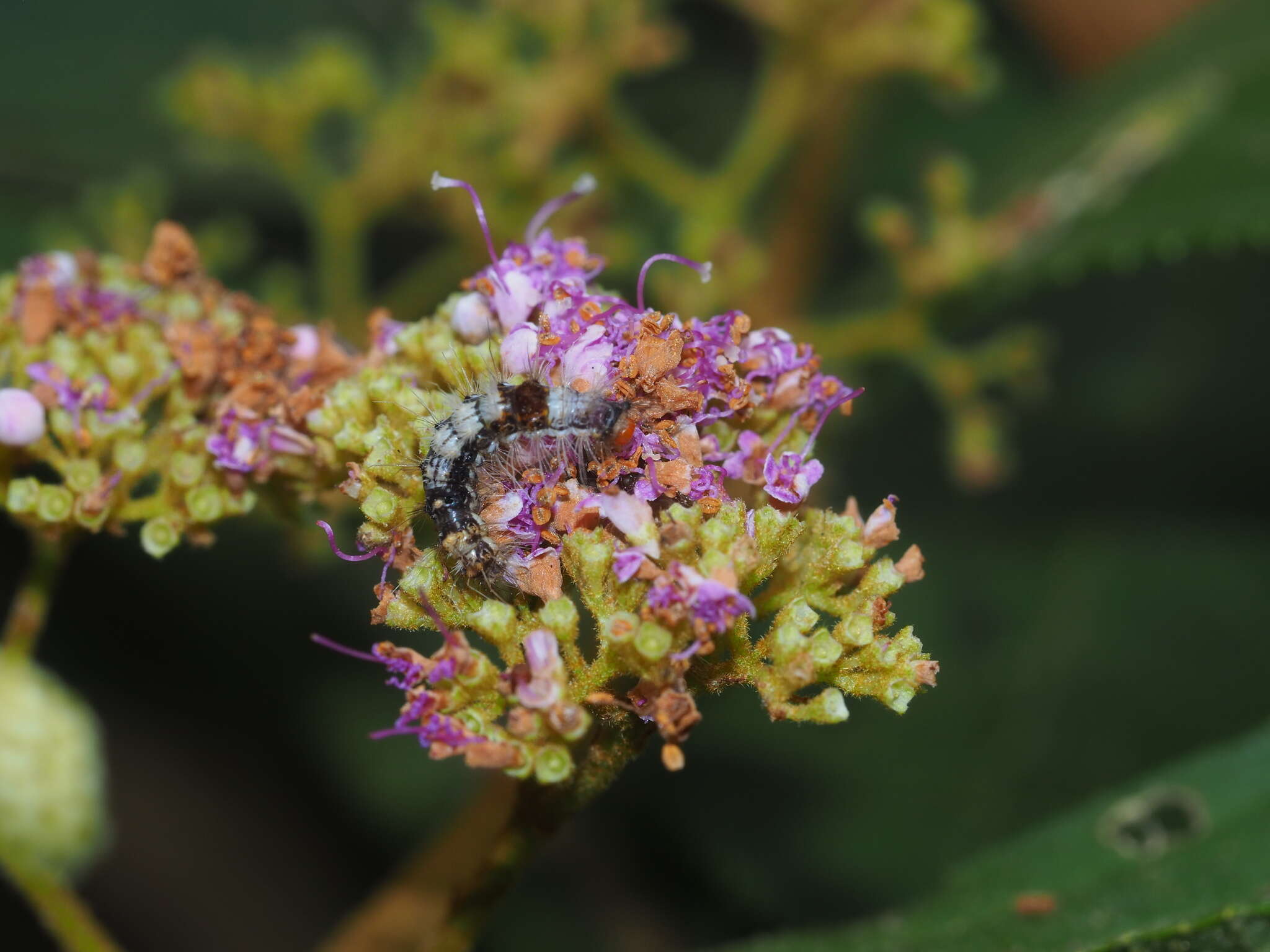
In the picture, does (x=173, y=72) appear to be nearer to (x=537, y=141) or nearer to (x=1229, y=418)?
(x=537, y=141)

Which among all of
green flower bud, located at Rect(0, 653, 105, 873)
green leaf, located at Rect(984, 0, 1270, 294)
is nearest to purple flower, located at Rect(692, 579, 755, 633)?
green flower bud, located at Rect(0, 653, 105, 873)

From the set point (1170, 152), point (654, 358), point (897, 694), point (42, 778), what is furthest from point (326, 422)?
point (1170, 152)

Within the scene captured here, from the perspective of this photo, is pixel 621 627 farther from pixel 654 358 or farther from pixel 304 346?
pixel 304 346

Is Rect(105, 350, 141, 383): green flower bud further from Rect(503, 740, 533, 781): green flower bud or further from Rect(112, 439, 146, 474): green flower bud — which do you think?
Rect(503, 740, 533, 781): green flower bud

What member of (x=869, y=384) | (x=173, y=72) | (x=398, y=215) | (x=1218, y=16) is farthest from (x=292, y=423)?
(x=1218, y=16)

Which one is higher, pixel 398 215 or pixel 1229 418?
pixel 1229 418

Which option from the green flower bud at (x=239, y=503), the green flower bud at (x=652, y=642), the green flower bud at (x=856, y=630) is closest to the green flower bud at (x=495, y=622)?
the green flower bud at (x=652, y=642)
